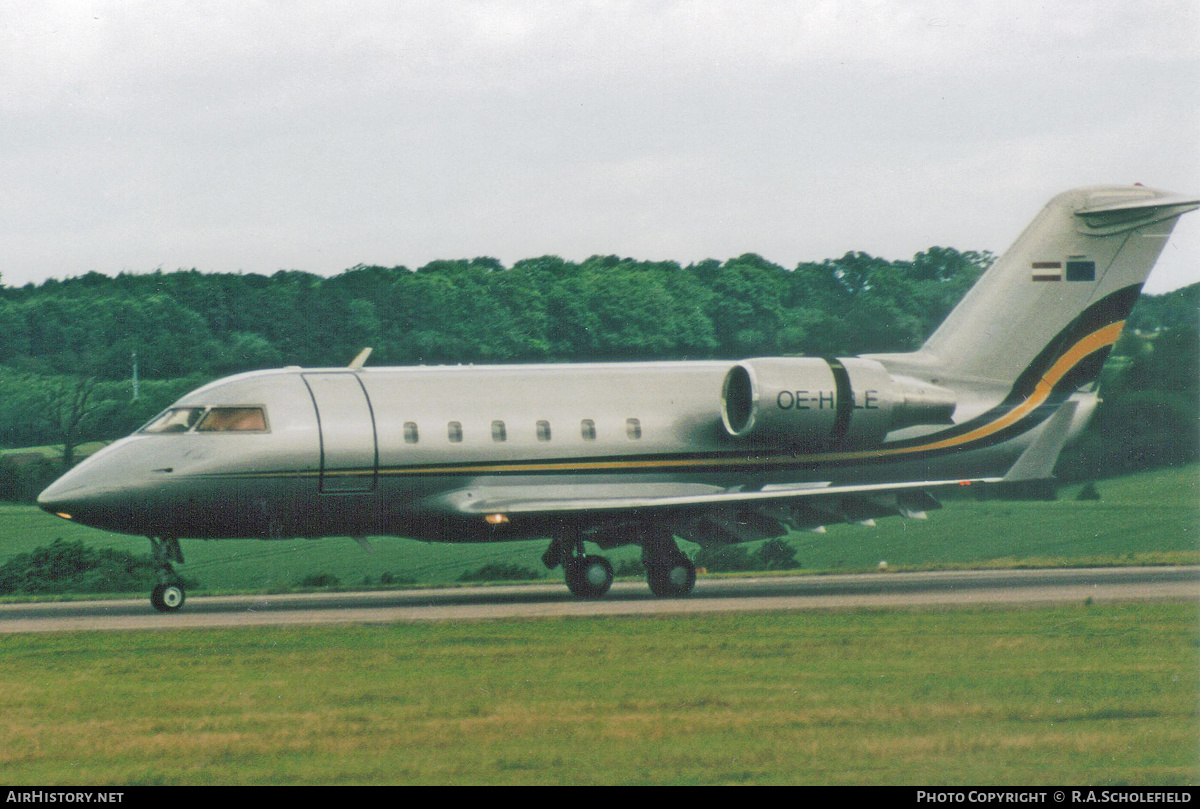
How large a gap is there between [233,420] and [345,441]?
1.95m

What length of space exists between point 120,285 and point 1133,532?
92.8ft

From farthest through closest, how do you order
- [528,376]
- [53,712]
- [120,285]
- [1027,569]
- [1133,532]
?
[120,285]
[1133,532]
[1027,569]
[528,376]
[53,712]

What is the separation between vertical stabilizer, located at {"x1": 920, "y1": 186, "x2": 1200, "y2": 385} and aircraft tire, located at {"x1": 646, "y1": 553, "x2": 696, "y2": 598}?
723 centimetres

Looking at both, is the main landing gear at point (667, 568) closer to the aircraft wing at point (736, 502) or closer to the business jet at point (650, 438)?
the business jet at point (650, 438)

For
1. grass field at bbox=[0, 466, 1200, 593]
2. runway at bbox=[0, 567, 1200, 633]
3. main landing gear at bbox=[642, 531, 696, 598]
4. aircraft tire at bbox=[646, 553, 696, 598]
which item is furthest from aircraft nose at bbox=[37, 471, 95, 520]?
aircraft tire at bbox=[646, 553, 696, 598]

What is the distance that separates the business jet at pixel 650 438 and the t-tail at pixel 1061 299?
4 centimetres

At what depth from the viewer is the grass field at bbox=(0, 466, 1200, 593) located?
33.3 m

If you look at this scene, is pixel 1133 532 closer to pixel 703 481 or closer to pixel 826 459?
pixel 826 459

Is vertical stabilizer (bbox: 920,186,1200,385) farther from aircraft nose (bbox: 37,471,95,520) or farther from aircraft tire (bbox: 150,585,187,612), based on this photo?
aircraft nose (bbox: 37,471,95,520)

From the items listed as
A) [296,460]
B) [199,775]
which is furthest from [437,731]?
[296,460]

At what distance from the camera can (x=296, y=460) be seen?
84.7 ft

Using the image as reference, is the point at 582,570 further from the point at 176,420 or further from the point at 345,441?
the point at 176,420

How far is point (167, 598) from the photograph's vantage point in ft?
84.6

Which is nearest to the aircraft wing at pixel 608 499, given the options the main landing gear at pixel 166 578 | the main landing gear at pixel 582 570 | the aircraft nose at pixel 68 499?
the main landing gear at pixel 582 570
